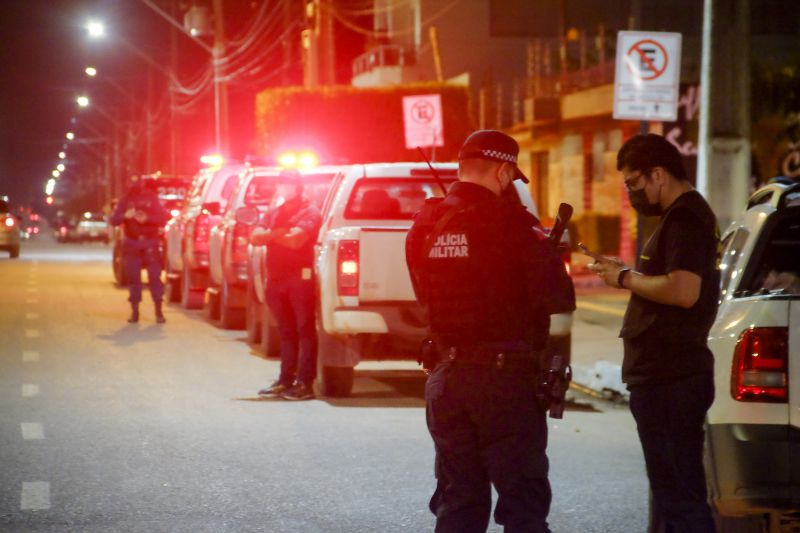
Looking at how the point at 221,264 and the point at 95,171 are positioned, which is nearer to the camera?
the point at 221,264

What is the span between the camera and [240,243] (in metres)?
17.7

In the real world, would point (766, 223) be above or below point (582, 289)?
above

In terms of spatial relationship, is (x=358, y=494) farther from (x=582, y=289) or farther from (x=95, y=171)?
(x=95, y=171)

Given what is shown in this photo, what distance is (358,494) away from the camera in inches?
331

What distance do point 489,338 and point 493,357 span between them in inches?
2.6

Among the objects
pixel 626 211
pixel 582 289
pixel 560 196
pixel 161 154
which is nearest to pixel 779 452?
pixel 582 289

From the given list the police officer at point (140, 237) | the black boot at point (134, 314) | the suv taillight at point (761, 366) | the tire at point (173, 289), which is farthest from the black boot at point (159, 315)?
the suv taillight at point (761, 366)

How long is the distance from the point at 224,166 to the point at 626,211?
14.3 metres

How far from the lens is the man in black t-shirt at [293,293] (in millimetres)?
12422

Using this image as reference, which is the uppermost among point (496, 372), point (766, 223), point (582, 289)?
point (766, 223)

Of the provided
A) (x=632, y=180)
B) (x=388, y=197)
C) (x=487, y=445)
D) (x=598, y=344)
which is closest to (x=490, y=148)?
(x=632, y=180)

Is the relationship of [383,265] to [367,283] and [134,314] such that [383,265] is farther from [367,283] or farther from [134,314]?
[134,314]

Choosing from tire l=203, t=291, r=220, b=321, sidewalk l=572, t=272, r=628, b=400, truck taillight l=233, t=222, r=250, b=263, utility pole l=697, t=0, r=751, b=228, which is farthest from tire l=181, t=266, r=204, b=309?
utility pole l=697, t=0, r=751, b=228

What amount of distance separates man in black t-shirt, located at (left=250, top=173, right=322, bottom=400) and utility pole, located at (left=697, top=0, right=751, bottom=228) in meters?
3.29
